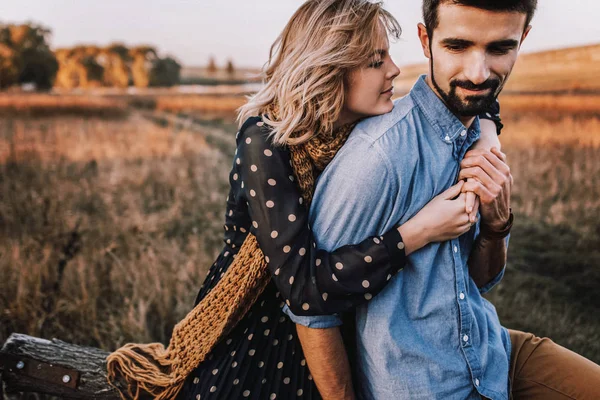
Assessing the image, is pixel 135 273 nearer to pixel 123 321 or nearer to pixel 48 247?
pixel 123 321

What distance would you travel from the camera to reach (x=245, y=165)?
164 centimetres

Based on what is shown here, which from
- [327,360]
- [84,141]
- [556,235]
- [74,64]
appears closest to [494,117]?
[327,360]

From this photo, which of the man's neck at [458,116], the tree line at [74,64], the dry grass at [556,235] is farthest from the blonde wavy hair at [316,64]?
the tree line at [74,64]

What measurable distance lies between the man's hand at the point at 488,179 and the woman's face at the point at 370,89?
370 mm

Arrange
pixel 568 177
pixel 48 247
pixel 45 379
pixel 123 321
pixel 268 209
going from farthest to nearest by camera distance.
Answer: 1. pixel 568 177
2. pixel 48 247
3. pixel 123 321
4. pixel 45 379
5. pixel 268 209

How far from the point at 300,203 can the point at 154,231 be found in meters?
4.24

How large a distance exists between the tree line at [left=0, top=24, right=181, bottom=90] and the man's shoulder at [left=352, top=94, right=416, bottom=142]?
19.8m

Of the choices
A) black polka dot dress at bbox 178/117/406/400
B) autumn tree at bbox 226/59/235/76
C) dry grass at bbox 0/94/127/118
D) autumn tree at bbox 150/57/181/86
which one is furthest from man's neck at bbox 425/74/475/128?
autumn tree at bbox 226/59/235/76

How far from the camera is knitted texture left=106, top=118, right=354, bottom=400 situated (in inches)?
67.4

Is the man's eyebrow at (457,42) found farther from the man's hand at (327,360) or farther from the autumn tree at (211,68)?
the autumn tree at (211,68)

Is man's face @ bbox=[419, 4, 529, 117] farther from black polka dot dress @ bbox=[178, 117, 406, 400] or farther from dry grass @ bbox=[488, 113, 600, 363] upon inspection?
dry grass @ bbox=[488, 113, 600, 363]

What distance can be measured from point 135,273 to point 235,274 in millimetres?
2638

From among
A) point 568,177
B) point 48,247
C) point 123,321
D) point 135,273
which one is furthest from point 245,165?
point 568,177

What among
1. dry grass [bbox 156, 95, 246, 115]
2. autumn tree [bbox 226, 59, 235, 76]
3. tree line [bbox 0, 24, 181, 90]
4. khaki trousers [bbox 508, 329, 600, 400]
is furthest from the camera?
autumn tree [bbox 226, 59, 235, 76]
